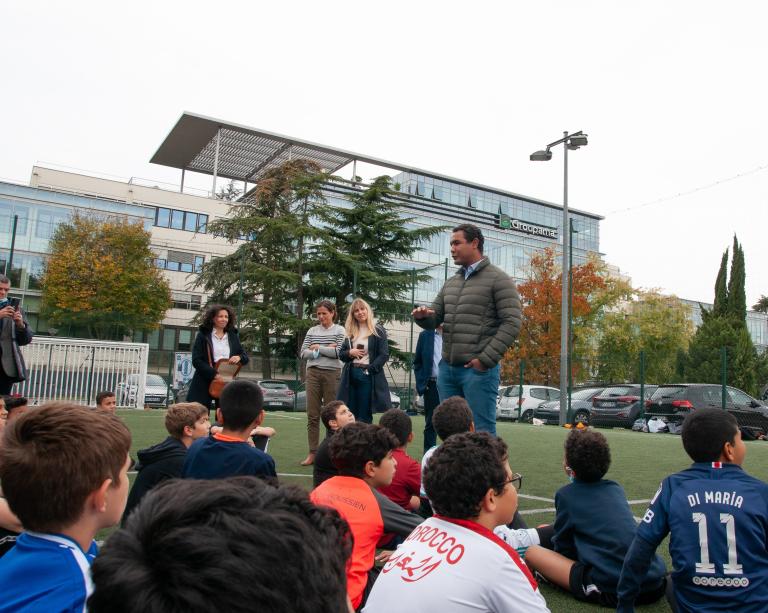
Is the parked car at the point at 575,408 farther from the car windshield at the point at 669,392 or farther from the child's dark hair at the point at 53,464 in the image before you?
the child's dark hair at the point at 53,464

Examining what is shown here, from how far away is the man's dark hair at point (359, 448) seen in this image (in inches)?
125

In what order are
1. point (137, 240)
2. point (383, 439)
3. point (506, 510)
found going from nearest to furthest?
point (506, 510) < point (383, 439) < point (137, 240)

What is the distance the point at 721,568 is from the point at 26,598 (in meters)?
2.48

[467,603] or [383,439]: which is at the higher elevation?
[383,439]

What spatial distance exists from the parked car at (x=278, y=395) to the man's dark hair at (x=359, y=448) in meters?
21.2

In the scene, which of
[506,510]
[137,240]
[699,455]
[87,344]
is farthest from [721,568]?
[137,240]

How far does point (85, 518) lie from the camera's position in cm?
165

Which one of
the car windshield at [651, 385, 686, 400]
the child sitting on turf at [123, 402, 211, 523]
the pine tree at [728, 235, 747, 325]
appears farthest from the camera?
the pine tree at [728, 235, 747, 325]

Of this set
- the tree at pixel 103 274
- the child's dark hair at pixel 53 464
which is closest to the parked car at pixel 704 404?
the child's dark hair at pixel 53 464

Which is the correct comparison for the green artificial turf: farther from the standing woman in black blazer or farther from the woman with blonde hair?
the standing woman in black blazer

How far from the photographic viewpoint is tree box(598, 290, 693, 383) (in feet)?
142

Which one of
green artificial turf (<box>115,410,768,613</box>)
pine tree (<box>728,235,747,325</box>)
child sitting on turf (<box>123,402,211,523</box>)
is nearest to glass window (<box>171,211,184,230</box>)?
pine tree (<box>728,235,747,325</box>)

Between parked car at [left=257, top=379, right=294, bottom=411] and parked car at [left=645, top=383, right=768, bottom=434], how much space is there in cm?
1257

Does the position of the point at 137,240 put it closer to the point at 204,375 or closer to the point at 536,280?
the point at 536,280
